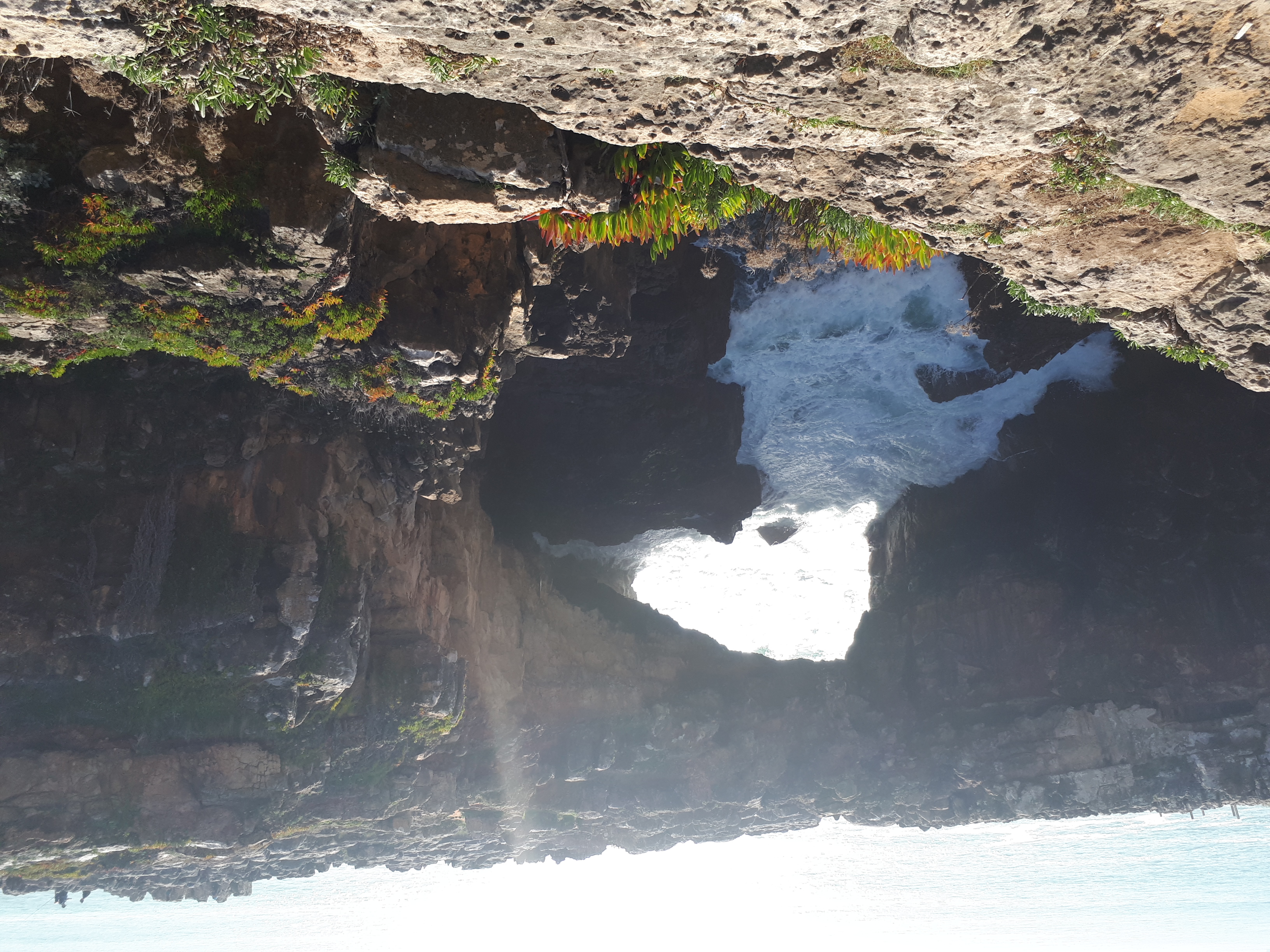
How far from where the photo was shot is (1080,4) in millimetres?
3559

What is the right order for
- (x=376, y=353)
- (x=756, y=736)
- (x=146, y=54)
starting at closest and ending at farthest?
(x=146, y=54) < (x=376, y=353) < (x=756, y=736)

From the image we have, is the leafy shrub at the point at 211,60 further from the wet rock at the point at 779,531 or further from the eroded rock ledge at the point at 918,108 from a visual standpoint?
the wet rock at the point at 779,531

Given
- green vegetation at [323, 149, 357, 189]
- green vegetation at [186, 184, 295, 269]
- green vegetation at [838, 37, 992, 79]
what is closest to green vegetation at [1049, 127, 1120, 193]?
green vegetation at [838, 37, 992, 79]

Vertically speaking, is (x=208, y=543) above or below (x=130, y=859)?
above

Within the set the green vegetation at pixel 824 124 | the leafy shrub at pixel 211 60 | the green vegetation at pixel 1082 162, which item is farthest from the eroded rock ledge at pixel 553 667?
A: the green vegetation at pixel 1082 162

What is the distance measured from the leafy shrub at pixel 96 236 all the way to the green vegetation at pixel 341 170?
2363 millimetres

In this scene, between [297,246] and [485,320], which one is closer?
[297,246]

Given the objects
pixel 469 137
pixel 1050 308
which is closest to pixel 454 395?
pixel 469 137

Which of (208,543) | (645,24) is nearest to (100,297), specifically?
(208,543)

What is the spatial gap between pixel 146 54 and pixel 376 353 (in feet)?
17.2

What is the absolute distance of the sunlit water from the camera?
59.2ft

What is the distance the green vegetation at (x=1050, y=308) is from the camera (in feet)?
22.0

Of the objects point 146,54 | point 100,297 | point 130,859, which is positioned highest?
point 100,297

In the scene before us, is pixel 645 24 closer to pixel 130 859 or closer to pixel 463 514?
pixel 463 514
